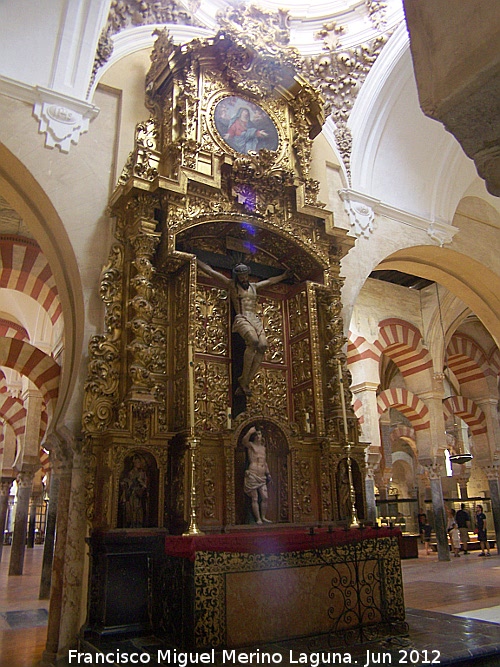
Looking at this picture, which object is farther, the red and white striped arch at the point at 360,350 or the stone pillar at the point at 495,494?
the stone pillar at the point at 495,494

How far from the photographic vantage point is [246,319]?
16.4 feet

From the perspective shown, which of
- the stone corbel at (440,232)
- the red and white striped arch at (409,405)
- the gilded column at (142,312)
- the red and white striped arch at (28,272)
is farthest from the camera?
the red and white striped arch at (409,405)

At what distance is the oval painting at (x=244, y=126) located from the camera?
5559 millimetres

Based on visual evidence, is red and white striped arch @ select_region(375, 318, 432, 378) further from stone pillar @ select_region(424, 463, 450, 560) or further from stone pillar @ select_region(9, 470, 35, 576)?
stone pillar @ select_region(9, 470, 35, 576)

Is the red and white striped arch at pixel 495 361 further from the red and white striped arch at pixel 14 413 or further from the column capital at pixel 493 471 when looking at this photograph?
the red and white striped arch at pixel 14 413

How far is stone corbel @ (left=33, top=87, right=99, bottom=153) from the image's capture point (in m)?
5.04

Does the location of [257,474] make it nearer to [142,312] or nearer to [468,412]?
[142,312]

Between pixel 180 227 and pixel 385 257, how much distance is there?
327 centimetres

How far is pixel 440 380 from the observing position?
11555 mm

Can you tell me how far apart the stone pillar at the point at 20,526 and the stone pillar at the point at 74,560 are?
20.4 feet

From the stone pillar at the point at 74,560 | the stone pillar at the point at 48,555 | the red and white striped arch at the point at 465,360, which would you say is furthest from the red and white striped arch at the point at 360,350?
the stone pillar at the point at 74,560

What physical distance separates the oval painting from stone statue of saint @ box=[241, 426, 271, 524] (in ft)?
9.38

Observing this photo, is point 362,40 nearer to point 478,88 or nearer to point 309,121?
point 309,121

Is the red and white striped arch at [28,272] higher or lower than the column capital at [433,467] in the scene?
higher
